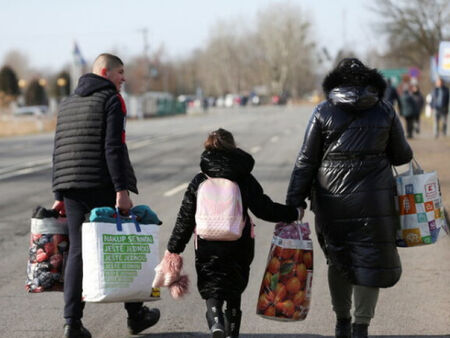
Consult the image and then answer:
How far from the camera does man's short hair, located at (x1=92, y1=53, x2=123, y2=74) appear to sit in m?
5.66

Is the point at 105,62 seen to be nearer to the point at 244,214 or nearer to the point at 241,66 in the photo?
the point at 244,214

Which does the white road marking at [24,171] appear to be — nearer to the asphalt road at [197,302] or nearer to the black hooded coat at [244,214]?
the asphalt road at [197,302]

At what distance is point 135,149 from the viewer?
2666cm

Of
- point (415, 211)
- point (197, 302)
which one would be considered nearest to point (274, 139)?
point (197, 302)

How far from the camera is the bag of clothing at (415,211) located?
5117mm

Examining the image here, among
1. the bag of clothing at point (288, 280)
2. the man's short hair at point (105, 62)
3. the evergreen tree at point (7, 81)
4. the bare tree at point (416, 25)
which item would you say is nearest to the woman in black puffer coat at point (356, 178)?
the bag of clothing at point (288, 280)

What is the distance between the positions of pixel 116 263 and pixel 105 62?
123 centimetres

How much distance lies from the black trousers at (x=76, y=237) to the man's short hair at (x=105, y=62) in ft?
2.40

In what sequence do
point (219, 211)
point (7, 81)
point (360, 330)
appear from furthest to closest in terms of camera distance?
1. point (7, 81)
2. point (360, 330)
3. point (219, 211)

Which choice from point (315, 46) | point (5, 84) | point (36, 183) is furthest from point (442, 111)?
point (315, 46)

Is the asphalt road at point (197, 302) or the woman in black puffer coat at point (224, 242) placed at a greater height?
the woman in black puffer coat at point (224, 242)

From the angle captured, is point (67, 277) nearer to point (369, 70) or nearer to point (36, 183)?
point (369, 70)

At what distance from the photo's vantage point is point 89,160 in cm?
557

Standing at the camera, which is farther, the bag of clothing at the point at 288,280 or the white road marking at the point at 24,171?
the white road marking at the point at 24,171
